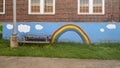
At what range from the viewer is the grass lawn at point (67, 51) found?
1283cm

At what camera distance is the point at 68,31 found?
16609mm

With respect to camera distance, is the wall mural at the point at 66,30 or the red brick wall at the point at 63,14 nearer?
the wall mural at the point at 66,30

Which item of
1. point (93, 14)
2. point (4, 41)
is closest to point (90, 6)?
point (93, 14)

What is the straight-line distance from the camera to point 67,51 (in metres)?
13.8

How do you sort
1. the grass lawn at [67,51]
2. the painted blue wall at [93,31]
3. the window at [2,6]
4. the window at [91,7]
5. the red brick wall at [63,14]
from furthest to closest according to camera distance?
the window at [2,6]
the window at [91,7]
the red brick wall at [63,14]
the painted blue wall at [93,31]
the grass lawn at [67,51]

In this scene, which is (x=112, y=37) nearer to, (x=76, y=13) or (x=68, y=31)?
(x=68, y=31)

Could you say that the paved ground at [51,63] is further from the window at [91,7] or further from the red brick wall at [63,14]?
the window at [91,7]

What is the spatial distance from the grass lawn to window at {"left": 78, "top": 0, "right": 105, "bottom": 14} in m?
4.84

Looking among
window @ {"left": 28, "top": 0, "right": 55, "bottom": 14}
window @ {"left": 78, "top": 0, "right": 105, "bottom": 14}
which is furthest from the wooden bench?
window @ {"left": 78, "top": 0, "right": 105, "bottom": 14}

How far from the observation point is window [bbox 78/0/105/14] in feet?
66.0

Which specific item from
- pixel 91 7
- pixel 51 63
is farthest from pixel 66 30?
pixel 51 63

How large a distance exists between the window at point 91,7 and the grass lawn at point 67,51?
4.84 metres

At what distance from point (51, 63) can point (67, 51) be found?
103 inches

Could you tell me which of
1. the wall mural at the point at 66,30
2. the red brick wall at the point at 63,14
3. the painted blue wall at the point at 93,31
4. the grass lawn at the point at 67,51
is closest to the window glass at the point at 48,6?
the red brick wall at the point at 63,14
